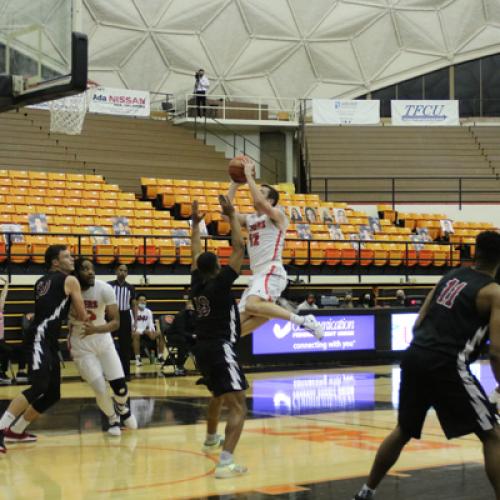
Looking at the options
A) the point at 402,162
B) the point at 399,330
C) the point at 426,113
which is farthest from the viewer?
the point at 426,113

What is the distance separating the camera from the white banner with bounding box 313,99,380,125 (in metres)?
36.5

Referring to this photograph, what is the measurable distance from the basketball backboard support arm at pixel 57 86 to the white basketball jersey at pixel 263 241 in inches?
88.8

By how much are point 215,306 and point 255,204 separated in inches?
65.4

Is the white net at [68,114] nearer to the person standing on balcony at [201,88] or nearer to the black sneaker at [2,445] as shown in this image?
the black sneaker at [2,445]

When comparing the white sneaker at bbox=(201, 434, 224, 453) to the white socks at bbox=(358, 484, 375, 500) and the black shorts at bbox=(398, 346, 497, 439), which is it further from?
the black shorts at bbox=(398, 346, 497, 439)

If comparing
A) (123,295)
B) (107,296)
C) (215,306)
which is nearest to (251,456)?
(215,306)

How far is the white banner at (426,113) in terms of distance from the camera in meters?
37.4

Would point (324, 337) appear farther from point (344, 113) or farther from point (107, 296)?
point (344, 113)

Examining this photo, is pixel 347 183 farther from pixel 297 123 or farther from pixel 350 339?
pixel 350 339

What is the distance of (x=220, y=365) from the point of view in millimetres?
8102

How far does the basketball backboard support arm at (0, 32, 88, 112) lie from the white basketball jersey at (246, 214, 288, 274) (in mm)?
2256

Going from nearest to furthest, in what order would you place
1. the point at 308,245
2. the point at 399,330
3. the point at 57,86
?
the point at 57,86
the point at 399,330
the point at 308,245

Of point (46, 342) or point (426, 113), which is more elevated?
point (426, 113)

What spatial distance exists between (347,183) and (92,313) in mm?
24118
